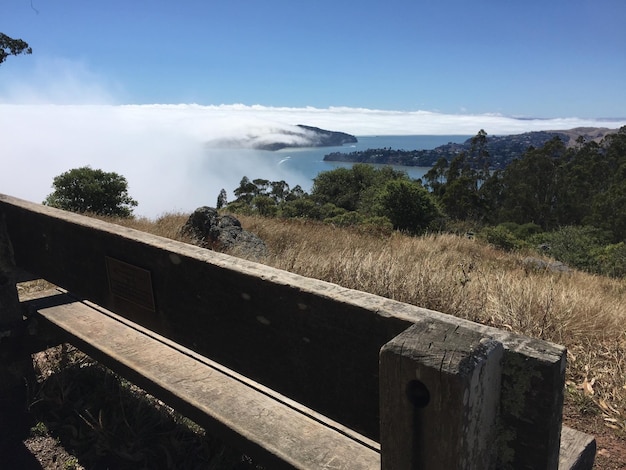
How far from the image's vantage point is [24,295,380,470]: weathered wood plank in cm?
154

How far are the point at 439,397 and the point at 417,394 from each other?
6 cm

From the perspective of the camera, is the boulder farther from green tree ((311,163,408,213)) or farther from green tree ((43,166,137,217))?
green tree ((311,163,408,213))

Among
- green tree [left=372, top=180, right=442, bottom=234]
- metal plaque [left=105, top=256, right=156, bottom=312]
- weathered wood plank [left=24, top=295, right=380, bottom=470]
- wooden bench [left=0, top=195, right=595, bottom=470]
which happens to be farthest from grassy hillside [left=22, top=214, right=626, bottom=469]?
green tree [left=372, top=180, right=442, bottom=234]

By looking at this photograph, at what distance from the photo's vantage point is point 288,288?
1.38 meters

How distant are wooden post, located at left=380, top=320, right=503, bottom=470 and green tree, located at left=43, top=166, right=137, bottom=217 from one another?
57.3 feet

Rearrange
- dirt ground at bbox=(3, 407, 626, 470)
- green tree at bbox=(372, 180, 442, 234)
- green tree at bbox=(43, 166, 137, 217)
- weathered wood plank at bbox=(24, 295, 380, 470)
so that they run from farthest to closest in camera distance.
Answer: green tree at bbox=(372, 180, 442, 234)
green tree at bbox=(43, 166, 137, 217)
dirt ground at bbox=(3, 407, 626, 470)
weathered wood plank at bbox=(24, 295, 380, 470)

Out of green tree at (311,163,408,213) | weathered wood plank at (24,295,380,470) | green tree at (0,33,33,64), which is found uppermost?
green tree at (0,33,33,64)

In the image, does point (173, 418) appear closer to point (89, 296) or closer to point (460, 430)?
point (89, 296)

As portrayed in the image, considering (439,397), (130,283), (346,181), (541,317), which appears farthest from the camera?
(346,181)

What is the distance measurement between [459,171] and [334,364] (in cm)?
6683

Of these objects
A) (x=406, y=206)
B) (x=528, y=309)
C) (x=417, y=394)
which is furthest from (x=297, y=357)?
(x=406, y=206)

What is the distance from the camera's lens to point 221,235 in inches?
308

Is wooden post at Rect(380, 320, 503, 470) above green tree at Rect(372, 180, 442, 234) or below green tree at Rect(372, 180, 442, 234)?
above

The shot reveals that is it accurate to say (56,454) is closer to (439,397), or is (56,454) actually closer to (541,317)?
(439,397)
